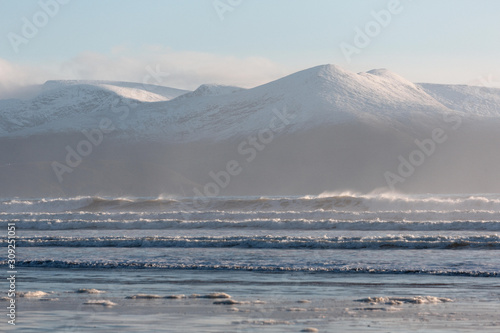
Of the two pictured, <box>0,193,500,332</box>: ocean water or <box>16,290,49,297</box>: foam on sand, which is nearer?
<box>0,193,500,332</box>: ocean water

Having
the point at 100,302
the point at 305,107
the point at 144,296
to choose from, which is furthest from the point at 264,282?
the point at 305,107

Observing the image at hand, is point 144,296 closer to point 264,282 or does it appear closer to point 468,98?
point 264,282

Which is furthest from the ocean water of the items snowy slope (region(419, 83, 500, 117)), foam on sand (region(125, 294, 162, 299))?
snowy slope (region(419, 83, 500, 117))

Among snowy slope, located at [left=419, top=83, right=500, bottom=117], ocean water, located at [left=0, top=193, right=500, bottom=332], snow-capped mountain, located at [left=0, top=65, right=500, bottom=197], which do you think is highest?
snowy slope, located at [left=419, top=83, right=500, bottom=117]

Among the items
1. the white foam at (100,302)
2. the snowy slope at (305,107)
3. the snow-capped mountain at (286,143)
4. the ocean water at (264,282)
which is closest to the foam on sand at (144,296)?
the ocean water at (264,282)

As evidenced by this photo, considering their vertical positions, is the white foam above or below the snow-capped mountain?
below

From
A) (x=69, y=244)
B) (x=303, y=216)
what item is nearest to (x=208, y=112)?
(x=303, y=216)

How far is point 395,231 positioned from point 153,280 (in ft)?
57.6

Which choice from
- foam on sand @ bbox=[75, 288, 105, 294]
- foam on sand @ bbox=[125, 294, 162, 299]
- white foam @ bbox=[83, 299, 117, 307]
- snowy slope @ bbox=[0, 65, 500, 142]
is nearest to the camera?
white foam @ bbox=[83, 299, 117, 307]

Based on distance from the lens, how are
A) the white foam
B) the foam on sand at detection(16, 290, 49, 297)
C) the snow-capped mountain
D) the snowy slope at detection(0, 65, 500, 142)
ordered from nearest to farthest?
the white foam → the foam on sand at detection(16, 290, 49, 297) → the snow-capped mountain → the snowy slope at detection(0, 65, 500, 142)

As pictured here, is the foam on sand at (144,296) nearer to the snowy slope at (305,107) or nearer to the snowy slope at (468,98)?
the snowy slope at (305,107)

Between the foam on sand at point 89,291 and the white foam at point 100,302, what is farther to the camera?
the foam on sand at point 89,291

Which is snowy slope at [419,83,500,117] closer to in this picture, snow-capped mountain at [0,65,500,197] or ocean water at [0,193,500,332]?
snow-capped mountain at [0,65,500,197]

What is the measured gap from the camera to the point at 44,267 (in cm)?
1858
